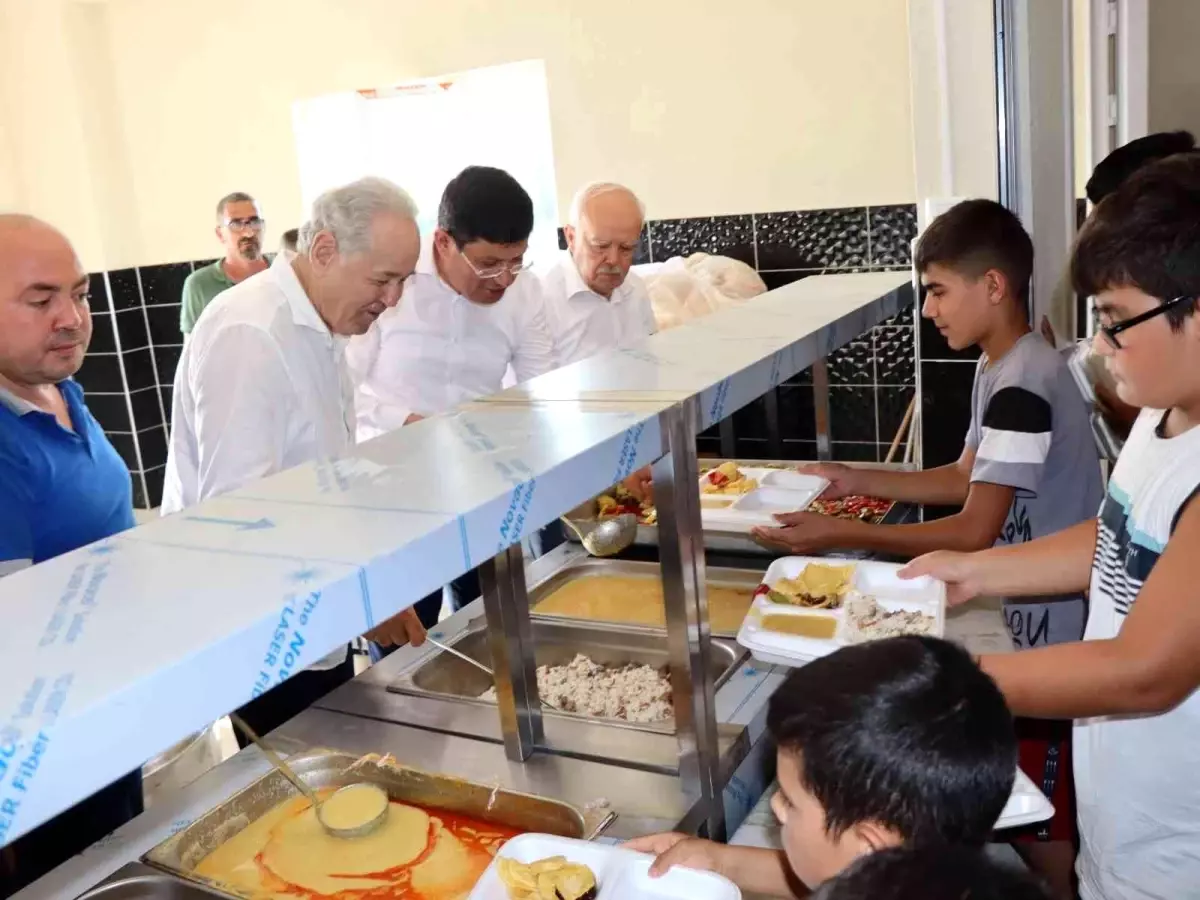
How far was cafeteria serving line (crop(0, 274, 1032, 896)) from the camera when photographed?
66 cm

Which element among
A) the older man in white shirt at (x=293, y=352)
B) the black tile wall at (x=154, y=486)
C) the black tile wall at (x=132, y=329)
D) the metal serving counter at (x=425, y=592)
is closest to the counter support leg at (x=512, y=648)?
the metal serving counter at (x=425, y=592)

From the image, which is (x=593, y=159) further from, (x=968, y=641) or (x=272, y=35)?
(x=968, y=641)

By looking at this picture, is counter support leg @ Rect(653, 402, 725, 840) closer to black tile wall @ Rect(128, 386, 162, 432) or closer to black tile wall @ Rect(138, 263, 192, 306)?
black tile wall @ Rect(138, 263, 192, 306)

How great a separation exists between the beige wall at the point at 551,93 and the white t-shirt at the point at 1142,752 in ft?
9.01

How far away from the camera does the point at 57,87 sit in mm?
5129

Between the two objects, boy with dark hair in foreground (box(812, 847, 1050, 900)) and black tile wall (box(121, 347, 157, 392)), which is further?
black tile wall (box(121, 347, 157, 392))

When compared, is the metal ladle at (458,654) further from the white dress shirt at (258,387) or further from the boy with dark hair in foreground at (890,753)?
the boy with dark hair in foreground at (890,753)

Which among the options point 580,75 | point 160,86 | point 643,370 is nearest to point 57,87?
point 160,86

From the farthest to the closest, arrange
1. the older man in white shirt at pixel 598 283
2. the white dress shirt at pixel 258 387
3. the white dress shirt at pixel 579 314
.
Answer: the white dress shirt at pixel 579 314
the older man in white shirt at pixel 598 283
the white dress shirt at pixel 258 387

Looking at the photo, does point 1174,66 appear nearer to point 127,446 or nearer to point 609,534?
→ point 609,534

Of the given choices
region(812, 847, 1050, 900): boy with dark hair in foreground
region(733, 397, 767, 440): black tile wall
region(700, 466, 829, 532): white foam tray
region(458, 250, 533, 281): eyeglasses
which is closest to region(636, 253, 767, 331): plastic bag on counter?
region(733, 397, 767, 440): black tile wall

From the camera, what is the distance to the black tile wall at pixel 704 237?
4.02 m

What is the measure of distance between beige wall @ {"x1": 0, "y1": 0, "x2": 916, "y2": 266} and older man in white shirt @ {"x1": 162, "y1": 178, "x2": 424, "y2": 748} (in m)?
2.17

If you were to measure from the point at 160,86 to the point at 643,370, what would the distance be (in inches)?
183
